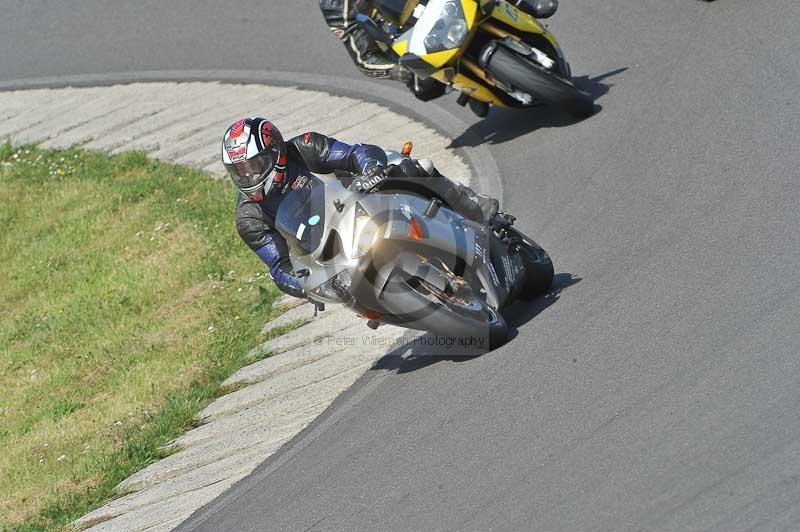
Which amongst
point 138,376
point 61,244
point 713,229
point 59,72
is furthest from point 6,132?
point 713,229

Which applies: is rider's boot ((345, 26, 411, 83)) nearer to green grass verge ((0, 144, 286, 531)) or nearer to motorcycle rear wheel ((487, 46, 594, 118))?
motorcycle rear wheel ((487, 46, 594, 118))

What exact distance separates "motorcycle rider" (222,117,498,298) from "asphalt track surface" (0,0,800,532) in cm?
91

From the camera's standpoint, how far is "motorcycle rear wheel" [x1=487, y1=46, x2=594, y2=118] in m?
9.97

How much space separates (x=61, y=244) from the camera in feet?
40.6

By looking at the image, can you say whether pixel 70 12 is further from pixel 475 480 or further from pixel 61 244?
pixel 475 480

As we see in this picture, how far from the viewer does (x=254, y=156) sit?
755 cm

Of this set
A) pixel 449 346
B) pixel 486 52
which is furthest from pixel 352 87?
pixel 449 346

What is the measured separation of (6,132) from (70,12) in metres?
2.99

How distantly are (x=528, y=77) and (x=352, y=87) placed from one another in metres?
3.87

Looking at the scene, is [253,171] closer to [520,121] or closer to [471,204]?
[471,204]

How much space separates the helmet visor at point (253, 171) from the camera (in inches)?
298

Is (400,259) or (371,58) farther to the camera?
(371,58)

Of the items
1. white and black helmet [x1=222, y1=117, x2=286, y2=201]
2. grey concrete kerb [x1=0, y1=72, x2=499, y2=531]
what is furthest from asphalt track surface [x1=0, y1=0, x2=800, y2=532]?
white and black helmet [x1=222, y1=117, x2=286, y2=201]

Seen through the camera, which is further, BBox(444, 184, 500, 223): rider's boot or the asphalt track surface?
BBox(444, 184, 500, 223): rider's boot
